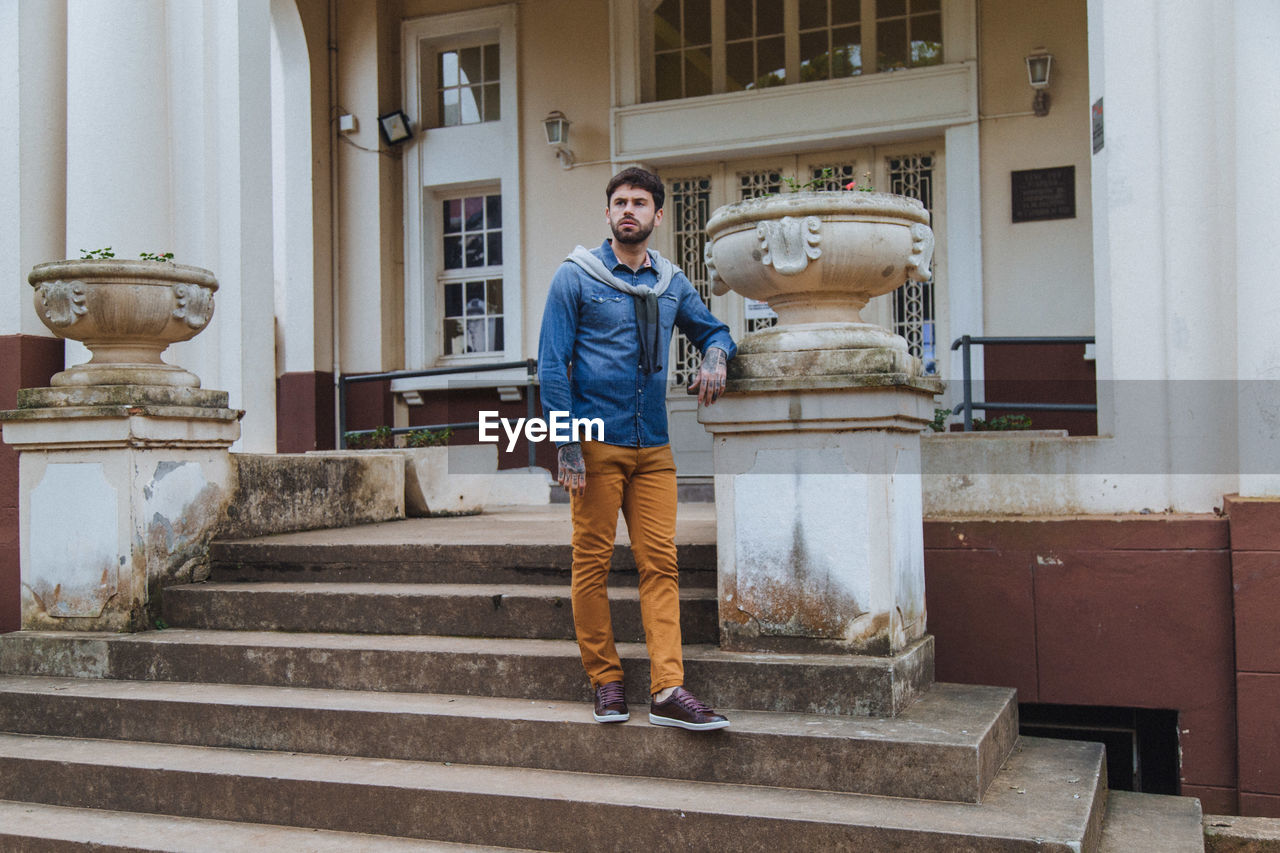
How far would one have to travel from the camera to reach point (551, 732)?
390 cm

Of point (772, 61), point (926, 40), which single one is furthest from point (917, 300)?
point (772, 61)

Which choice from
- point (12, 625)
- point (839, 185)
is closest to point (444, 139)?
point (839, 185)

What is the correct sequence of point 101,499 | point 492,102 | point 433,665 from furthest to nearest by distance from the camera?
1. point 492,102
2. point 101,499
3. point 433,665

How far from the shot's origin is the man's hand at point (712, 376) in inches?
157

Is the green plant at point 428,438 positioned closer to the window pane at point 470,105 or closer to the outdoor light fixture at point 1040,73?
the window pane at point 470,105

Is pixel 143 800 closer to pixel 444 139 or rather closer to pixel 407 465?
pixel 407 465

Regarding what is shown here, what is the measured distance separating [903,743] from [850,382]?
1214 mm

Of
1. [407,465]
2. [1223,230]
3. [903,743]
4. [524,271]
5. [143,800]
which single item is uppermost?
[524,271]

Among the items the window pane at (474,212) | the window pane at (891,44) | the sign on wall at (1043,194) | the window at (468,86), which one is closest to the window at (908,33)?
the window pane at (891,44)

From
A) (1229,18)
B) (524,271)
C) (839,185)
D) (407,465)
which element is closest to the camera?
(1229,18)

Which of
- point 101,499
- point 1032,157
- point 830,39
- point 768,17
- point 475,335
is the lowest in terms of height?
point 101,499

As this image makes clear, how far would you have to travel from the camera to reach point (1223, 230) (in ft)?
15.5

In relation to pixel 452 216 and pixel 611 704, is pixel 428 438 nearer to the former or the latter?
pixel 452 216

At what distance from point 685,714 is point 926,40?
7.57 meters
